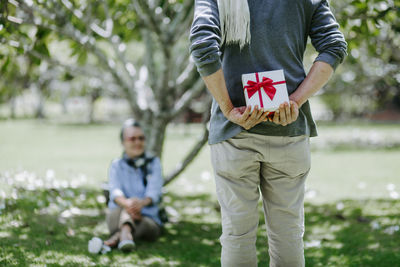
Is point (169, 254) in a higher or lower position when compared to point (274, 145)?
lower

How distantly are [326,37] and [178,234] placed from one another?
271cm

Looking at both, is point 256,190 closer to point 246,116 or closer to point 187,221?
point 246,116

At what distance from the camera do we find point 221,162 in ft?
6.82

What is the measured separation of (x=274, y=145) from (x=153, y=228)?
209cm

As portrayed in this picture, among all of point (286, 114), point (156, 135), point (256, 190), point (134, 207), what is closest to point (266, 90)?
point (286, 114)

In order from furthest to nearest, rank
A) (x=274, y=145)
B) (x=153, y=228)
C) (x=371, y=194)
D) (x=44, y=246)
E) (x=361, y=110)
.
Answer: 1. (x=361, y=110)
2. (x=371, y=194)
3. (x=153, y=228)
4. (x=44, y=246)
5. (x=274, y=145)

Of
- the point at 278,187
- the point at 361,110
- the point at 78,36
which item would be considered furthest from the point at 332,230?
the point at 361,110

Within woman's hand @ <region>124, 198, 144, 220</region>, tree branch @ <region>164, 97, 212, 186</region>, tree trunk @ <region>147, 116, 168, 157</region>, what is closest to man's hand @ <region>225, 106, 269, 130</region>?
woman's hand @ <region>124, 198, 144, 220</region>

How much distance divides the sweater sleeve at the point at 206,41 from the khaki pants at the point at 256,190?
0.39 m

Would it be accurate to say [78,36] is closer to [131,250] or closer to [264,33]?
[131,250]

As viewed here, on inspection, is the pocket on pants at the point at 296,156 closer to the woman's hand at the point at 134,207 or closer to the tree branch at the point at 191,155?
the woman's hand at the point at 134,207

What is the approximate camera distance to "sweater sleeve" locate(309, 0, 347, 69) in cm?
201

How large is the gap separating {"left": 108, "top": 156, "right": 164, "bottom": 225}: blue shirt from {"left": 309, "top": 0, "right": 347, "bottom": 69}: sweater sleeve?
2226mm

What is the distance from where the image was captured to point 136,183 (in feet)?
13.0
